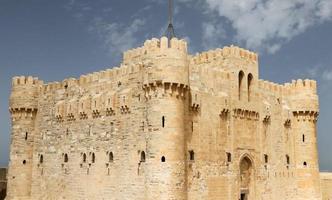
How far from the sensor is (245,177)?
96.6 ft

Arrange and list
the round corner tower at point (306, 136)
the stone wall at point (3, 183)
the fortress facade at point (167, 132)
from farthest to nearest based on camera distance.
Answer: the stone wall at point (3, 183) < the round corner tower at point (306, 136) < the fortress facade at point (167, 132)

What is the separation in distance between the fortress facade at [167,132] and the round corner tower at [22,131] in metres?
0.07

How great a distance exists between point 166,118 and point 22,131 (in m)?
13.5

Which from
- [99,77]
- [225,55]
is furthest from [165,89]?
[225,55]

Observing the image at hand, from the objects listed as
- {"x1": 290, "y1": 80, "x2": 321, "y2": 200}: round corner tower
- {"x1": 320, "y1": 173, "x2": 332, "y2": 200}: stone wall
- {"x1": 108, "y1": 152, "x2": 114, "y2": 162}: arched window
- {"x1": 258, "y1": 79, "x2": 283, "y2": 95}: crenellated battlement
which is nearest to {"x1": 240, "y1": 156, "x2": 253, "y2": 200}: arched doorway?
{"x1": 290, "y1": 80, "x2": 321, "y2": 200}: round corner tower

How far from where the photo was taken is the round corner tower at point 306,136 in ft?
106

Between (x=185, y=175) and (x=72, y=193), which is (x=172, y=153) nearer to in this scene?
(x=185, y=175)

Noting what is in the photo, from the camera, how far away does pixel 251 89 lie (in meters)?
30.3

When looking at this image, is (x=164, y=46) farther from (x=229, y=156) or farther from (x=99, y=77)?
(x=229, y=156)

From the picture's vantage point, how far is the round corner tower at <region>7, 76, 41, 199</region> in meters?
31.8

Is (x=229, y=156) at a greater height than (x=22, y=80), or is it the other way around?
(x=22, y=80)

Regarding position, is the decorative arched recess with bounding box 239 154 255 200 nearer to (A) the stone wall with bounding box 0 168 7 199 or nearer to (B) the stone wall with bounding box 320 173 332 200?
(B) the stone wall with bounding box 320 173 332 200

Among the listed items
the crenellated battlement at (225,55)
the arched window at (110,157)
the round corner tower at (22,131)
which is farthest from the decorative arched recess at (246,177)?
the round corner tower at (22,131)

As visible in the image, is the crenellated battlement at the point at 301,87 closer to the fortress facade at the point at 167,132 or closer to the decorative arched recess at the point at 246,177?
the fortress facade at the point at 167,132
